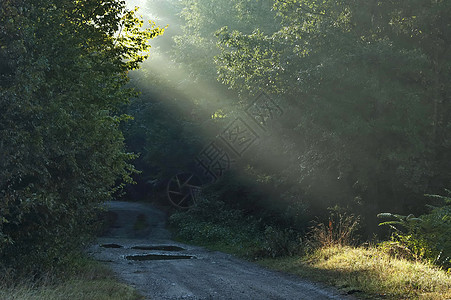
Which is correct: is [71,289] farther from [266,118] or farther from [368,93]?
[266,118]

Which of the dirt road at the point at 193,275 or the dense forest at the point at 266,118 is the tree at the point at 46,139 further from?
the dirt road at the point at 193,275

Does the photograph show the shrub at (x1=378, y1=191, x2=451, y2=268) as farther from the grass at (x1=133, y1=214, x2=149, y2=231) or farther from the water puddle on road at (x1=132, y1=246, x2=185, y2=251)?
the grass at (x1=133, y1=214, x2=149, y2=231)

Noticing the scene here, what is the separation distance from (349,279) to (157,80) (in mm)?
28225

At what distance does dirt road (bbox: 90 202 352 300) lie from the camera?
1048cm

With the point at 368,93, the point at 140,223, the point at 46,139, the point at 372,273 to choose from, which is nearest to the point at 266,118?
the point at 368,93

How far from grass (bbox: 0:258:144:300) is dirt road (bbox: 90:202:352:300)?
0.67 m

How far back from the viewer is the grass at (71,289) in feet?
27.7

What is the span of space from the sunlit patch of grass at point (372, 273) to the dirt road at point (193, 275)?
0.51 meters

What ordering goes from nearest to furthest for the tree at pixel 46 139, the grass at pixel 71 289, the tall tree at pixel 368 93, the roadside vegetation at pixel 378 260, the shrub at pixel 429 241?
the grass at pixel 71 289, the tree at pixel 46 139, the roadside vegetation at pixel 378 260, the shrub at pixel 429 241, the tall tree at pixel 368 93

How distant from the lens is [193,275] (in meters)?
13.4

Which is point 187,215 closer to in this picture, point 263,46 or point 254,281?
point 263,46

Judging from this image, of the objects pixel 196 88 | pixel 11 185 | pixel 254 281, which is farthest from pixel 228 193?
pixel 11 185

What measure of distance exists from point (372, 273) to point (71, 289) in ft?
20.7

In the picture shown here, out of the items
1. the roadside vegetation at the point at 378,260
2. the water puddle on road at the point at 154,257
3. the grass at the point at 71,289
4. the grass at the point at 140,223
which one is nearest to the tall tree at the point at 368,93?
the roadside vegetation at the point at 378,260
